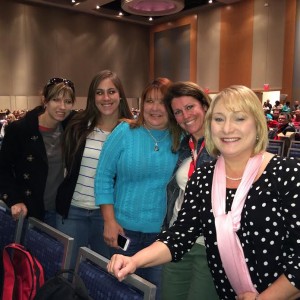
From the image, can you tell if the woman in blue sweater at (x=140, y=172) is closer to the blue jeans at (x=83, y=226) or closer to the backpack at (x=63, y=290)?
the blue jeans at (x=83, y=226)

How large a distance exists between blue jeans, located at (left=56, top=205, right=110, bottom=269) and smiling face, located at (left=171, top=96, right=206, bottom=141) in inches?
33.3

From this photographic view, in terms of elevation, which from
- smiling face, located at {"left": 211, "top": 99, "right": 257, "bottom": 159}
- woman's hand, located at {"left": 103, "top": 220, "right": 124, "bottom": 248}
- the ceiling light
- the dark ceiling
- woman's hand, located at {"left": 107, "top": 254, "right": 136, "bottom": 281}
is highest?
the dark ceiling

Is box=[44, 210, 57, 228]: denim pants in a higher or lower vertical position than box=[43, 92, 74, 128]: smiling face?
lower

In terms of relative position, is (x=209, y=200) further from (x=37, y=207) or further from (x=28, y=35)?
(x=28, y=35)

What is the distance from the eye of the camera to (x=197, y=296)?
169 cm

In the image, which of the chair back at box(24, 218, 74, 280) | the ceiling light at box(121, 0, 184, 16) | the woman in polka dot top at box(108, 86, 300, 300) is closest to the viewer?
the woman in polka dot top at box(108, 86, 300, 300)

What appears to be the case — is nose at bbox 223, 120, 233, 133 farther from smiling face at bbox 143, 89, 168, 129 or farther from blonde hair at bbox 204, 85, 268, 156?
smiling face at bbox 143, 89, 168, 129

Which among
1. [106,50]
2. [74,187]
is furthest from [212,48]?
[74,187]

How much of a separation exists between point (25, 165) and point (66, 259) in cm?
89

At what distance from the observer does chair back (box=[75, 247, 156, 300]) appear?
118 cm

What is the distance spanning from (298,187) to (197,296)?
2.75 feet

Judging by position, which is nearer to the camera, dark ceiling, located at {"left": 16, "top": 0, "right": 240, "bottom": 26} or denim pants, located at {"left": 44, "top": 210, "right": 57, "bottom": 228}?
denim pants, located at {"left": 44, "top": 210, "right": 57, "bottom": 228}

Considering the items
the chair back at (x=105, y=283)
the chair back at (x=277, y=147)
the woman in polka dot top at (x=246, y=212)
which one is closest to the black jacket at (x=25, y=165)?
the chair back at (x=105, y=283)

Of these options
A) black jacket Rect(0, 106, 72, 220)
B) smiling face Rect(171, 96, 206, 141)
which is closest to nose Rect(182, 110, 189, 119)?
smiling face Rect(171, 96, 206, 141)
